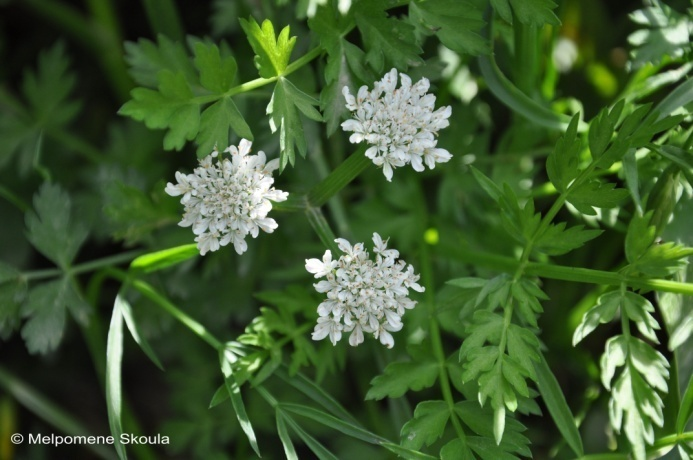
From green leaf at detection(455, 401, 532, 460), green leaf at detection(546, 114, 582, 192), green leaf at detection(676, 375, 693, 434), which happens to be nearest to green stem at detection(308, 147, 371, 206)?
green leaf at detection(546, 114, 582, 192)

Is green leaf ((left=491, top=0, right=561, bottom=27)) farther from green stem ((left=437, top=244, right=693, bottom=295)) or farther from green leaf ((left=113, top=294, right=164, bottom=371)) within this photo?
green leaf ((left=113, top=294, right=164, bottom=371))

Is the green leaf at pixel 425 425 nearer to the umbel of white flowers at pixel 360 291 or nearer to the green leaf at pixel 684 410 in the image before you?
the umbel of white flowers at pixel 360 291

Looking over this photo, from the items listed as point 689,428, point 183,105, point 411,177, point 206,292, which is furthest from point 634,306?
point 206,292

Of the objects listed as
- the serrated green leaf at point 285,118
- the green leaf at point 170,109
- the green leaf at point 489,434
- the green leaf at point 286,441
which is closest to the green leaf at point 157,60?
the green leaf at point 170,109

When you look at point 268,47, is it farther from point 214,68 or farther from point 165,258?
point 165,258

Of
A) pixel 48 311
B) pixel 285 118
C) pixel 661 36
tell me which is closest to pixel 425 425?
pixel 285 118
